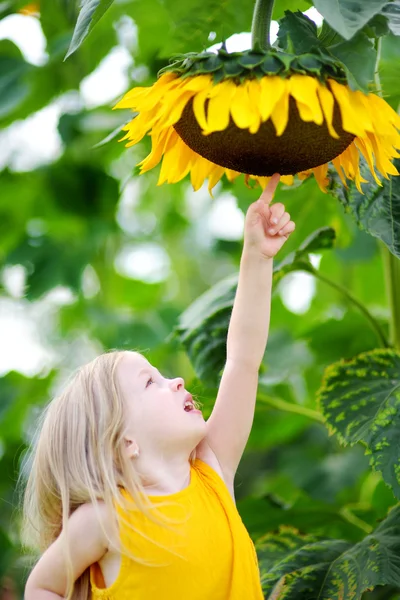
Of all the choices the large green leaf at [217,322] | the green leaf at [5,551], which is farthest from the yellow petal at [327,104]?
the green leaf at [5,551]

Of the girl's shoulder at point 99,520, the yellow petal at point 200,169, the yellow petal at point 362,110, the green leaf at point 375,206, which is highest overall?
the yellow petal at point 362,110

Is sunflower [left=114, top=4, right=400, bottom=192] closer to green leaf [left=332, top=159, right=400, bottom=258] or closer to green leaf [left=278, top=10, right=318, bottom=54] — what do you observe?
green leaf [left=278, top=10, right=318, bottom=54]

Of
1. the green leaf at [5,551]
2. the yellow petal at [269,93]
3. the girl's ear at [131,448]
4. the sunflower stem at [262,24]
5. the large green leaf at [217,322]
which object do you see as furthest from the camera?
the green leaf at [5,551]

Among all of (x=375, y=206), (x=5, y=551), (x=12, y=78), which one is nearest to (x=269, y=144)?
(x=375, y=206)

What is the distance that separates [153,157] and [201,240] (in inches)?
106

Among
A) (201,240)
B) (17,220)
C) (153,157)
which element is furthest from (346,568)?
(201,240)

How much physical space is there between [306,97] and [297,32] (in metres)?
0.14

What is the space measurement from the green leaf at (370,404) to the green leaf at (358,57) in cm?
42

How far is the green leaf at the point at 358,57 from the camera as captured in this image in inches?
26.0

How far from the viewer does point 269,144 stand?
67 cm

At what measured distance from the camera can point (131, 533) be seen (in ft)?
2.64

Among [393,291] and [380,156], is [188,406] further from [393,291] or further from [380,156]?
[393,291]

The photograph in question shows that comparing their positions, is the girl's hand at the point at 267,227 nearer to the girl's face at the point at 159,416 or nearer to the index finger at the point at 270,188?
the index finger at the point at 270,188

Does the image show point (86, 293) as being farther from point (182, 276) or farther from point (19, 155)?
point (182, 276)
